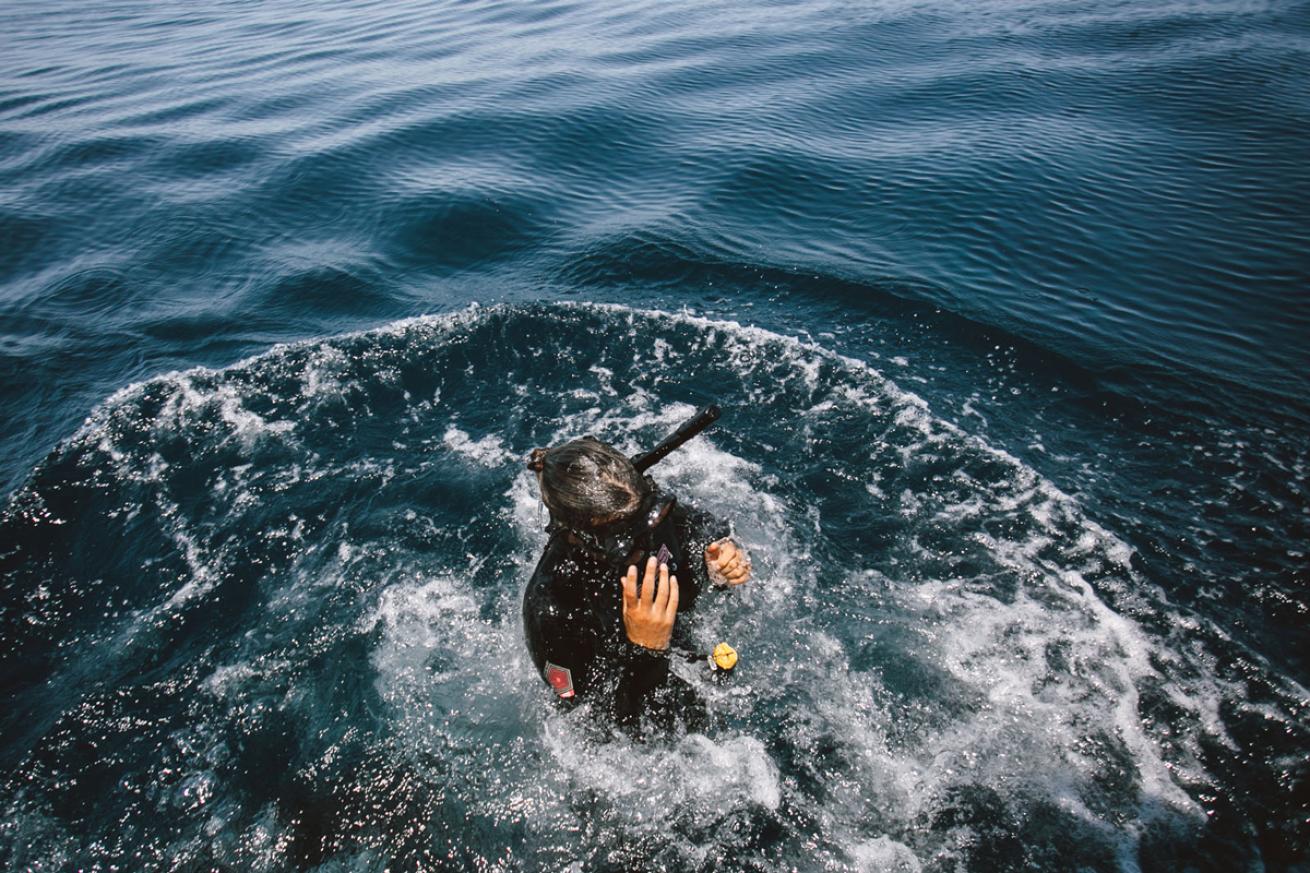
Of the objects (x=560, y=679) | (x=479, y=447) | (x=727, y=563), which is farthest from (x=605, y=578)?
(x=479, y=447)

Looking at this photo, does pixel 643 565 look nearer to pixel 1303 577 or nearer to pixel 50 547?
pixel 1303 577

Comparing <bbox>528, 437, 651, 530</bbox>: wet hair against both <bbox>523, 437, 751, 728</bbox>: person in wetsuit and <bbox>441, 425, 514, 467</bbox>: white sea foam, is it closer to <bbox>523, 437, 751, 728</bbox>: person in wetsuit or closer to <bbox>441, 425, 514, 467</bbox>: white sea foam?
<bbox>523, 437, 751, 728</bbox>: person in wetsuit

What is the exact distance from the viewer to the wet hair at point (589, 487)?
13.5ft

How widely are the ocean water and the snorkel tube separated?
8.44 feet

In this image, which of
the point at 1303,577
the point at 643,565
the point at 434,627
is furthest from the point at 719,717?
the point at 1303,577

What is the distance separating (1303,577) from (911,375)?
4965 mm

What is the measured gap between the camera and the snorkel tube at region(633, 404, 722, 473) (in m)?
4.32

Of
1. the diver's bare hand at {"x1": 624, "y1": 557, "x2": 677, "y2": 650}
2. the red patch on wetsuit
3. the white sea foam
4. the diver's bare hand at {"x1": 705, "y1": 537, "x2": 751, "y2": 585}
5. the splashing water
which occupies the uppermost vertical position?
the diver's bare hand at {"x1": 624, "y1": 557, "x2": 677, "y2": 650}

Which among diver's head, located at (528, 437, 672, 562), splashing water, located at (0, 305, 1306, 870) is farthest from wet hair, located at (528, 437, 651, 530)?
splashing water, located at (0, 305, 1306, 870)

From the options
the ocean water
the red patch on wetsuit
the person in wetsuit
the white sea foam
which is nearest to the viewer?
the person in wetsuit

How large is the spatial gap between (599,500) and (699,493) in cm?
399

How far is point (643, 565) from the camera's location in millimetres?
4387

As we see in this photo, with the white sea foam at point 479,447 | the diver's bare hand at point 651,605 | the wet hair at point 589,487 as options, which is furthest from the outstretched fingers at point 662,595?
the white sea foam at point 479,447

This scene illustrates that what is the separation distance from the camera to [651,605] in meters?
3.92
